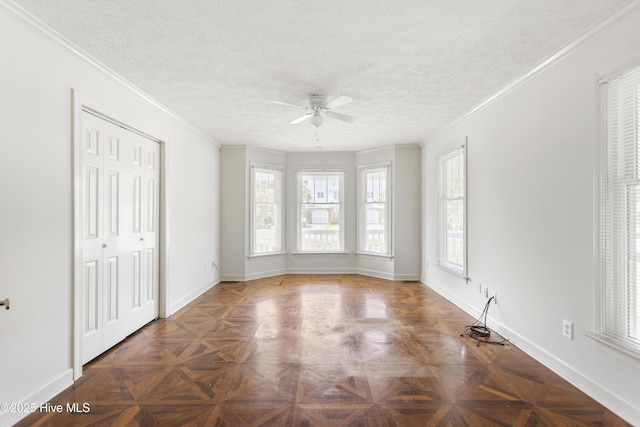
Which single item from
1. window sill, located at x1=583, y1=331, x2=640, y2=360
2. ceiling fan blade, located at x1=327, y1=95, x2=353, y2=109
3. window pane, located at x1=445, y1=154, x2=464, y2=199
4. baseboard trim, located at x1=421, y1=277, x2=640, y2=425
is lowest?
baseboard trim, located at x1=421, y1=277, x2=640, y2=425

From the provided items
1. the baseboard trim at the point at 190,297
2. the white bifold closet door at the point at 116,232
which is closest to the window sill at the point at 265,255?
the baseboard trim at the point at 190,297

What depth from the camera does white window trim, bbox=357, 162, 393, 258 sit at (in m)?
6.03

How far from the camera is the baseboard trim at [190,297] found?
4107mm

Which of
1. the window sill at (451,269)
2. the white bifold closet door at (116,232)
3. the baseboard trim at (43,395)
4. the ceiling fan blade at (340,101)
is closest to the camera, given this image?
the baseboard trim at (43,395)

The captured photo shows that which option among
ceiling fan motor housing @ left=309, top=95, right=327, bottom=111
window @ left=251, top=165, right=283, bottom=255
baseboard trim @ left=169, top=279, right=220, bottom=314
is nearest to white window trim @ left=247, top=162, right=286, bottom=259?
window @ left=251, top=165, right=283, bottom=255

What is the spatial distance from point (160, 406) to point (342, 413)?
3.95ft

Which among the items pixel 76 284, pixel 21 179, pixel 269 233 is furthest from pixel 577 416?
pixel 269 233

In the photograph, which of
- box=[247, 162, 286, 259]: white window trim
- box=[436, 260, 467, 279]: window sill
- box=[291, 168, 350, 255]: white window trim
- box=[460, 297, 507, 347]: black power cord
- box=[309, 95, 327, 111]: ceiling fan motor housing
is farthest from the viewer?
box=[291, 168, 350, 255]: white window trim

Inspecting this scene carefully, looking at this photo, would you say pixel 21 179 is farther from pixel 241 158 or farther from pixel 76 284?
pixel 241 158

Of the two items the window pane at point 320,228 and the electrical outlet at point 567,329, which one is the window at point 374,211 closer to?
the window pane at point 320,228

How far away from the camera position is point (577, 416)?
6.58 ft

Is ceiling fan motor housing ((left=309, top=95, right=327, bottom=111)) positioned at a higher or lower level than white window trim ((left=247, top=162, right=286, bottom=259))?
higher

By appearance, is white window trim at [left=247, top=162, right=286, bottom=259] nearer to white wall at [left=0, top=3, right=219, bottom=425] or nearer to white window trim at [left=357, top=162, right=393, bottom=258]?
white window trim at [left=357, top=162, right=393, bottom=258]

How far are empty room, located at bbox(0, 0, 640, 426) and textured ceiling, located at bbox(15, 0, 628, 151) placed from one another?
0.8 inches
